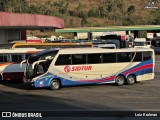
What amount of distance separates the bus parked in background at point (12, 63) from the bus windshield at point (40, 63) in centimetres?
398

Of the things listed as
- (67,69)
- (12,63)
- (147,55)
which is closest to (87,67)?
(67,69)

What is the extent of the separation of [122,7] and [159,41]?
8914cm

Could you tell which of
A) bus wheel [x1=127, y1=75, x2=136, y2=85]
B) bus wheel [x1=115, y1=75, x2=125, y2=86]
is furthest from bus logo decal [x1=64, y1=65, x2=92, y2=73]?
bus wheel [x1=127, y1=75, x2=136, y2=85]

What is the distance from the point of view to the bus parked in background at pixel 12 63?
1050 inches

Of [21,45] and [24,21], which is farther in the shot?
[24,21]

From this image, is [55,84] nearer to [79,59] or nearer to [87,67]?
[79,59]

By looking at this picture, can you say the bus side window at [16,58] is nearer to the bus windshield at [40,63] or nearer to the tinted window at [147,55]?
the bus windshield at [40,63]

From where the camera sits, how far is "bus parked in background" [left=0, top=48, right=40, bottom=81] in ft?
87.5

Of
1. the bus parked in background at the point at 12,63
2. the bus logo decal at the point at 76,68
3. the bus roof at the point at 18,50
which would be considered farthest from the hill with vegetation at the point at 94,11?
the bus logo decal at the point at 76,68

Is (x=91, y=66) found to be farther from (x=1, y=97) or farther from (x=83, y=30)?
(x=83, y=30)

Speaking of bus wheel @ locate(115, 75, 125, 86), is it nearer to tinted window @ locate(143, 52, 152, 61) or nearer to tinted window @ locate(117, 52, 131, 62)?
tinted window @ locate(117, 52, 131, 62)

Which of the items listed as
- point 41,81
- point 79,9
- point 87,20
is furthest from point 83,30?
point 79,9

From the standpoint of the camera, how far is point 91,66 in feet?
79.0

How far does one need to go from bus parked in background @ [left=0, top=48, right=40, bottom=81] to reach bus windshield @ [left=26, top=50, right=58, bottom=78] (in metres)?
3.98
